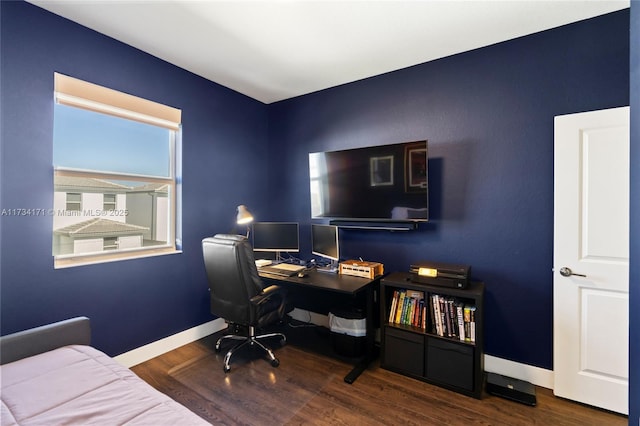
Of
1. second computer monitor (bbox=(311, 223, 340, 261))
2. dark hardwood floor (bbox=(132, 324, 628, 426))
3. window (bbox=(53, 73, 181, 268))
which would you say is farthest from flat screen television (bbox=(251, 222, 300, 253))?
dark hardwood floor (bbox=(132, 324, 628, 426))

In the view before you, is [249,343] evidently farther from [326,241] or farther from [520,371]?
[520,371]

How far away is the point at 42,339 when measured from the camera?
160cm

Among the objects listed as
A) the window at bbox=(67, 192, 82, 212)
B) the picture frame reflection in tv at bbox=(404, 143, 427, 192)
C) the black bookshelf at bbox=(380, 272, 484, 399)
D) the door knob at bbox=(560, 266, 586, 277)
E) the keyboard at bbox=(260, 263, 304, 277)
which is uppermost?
the picture frame reflection in tv at bbox=(404, 143, 427, 192)

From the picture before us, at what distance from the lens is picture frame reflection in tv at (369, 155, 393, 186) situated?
2.61 meters

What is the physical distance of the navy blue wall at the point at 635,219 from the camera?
3.33ft

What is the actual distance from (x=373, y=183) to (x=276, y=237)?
1219 mm

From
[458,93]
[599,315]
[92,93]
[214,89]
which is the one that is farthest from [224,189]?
[599,315]

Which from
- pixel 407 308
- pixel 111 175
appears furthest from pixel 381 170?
pixel 111 175

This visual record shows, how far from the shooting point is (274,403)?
2.00 m

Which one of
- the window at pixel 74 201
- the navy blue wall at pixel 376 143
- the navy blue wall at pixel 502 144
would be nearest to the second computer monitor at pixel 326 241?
the navy blue wall at pixel 376 143

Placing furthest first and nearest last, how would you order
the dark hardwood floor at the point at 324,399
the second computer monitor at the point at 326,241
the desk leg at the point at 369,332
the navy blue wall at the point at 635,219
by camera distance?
the second computer monitor at the point at 326,241 < the desk leg at the point at 369,332 < the dark hardwood floor at the point at 324,399 < the navy blue wall at the point at 635,219

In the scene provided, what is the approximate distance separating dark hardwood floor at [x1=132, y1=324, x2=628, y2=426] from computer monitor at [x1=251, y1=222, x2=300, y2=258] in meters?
1.10

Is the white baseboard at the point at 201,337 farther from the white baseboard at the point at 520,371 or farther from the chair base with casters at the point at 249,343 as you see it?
the chair base with casters at the point at 249,343

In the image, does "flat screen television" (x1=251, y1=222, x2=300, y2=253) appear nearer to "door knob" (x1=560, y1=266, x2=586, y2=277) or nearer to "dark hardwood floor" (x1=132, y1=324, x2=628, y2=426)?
"dark hardwood floor" (x1=132, y1=324, x2=628, y2=426)
